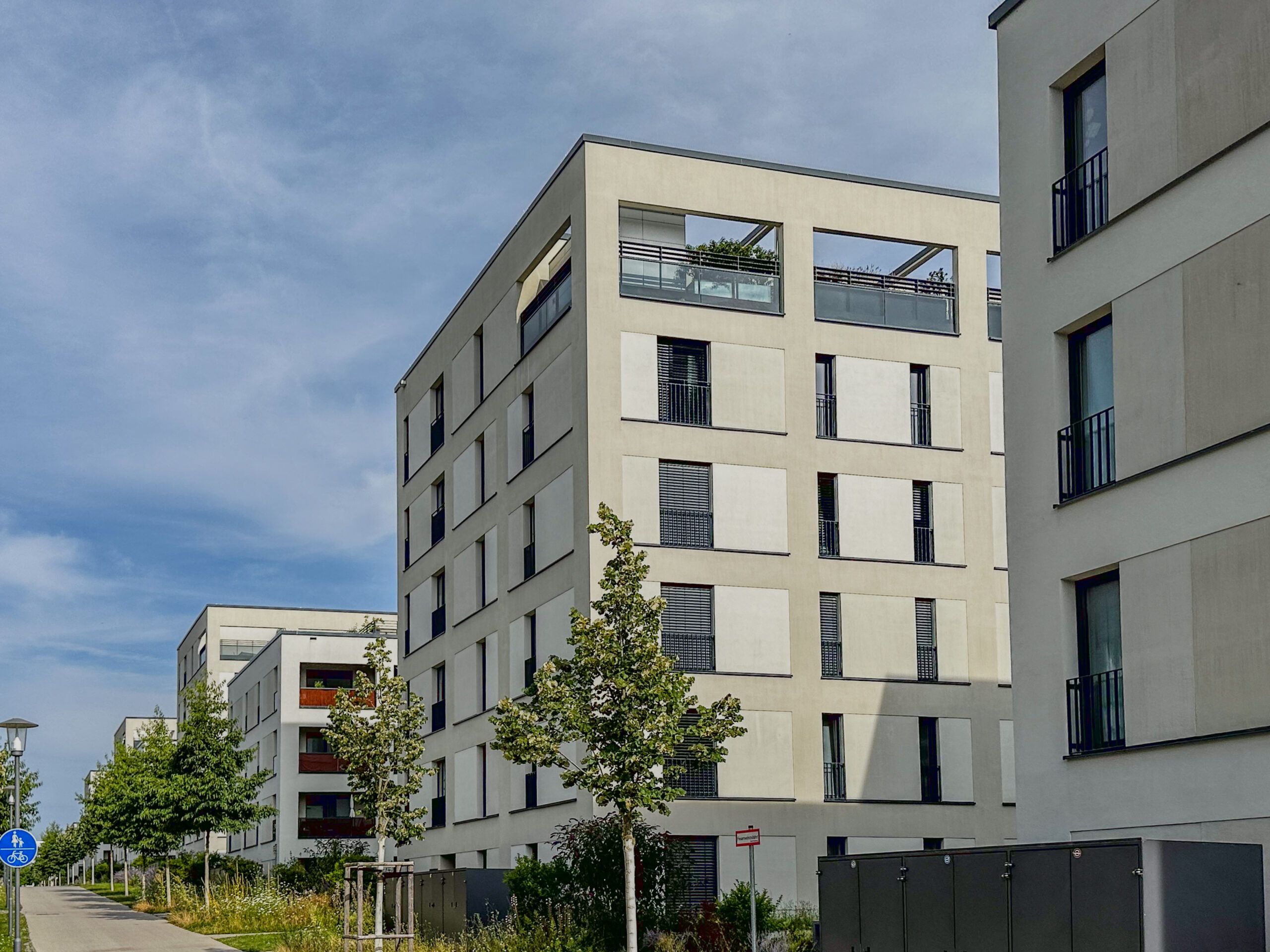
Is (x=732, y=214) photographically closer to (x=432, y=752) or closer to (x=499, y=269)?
(x=499, y=269)

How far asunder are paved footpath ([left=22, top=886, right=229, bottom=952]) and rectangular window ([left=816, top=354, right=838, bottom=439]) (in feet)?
57.0

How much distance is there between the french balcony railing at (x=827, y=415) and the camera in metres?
35.2

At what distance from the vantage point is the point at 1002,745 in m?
35.5

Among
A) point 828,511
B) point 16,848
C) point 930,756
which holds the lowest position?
point 16,848

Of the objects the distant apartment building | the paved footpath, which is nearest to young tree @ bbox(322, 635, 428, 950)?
the paved footpath

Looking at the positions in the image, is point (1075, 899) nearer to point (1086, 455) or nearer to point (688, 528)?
point (1086, 455)

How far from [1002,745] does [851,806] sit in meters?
4.27

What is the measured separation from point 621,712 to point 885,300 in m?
16.8

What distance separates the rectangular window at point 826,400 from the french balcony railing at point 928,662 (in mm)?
5382

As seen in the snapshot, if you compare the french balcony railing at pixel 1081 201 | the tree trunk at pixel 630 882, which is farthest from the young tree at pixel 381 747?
the french balcony railing at pixel 1081 201

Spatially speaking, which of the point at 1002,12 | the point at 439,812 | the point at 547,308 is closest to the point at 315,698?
the point at 439,812

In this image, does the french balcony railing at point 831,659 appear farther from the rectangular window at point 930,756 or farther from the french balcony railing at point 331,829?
the french balcony railing at point 331,829

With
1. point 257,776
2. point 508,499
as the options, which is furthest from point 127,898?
point 508,499

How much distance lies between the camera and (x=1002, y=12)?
22156 millimetres
